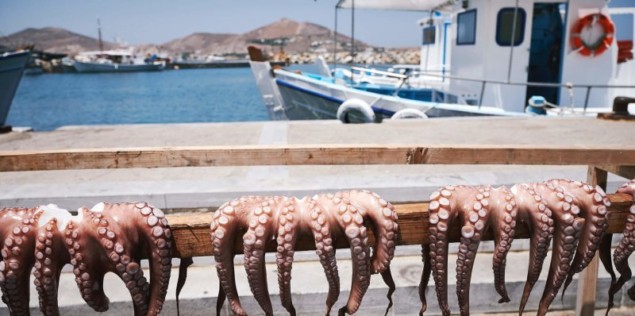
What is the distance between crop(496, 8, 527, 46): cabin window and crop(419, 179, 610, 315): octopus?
12.2m

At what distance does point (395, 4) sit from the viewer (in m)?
17.3

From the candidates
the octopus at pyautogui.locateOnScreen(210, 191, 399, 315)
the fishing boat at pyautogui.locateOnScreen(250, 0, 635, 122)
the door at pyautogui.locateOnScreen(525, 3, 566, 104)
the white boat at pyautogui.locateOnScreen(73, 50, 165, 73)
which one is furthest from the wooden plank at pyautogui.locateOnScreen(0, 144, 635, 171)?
the white boat at pyautogui.locateOnScreen(73, 50, 165, 73)

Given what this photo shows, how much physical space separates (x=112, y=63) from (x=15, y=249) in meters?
130

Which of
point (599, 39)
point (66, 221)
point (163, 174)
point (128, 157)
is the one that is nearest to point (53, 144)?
point (163, 174)

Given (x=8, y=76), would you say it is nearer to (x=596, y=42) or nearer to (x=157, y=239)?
(x=157, y=239)

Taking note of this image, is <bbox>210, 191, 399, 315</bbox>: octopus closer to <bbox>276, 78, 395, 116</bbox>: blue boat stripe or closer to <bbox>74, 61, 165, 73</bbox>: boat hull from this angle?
<bbox>276, 78, 395, 116</bbox>: blue boat stripe

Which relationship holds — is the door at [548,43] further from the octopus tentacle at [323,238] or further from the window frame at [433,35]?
the octopus tentacle at [323,238]

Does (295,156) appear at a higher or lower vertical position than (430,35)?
lower

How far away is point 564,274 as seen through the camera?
180 centimetres

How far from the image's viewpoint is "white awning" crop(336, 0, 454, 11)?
16.1 m

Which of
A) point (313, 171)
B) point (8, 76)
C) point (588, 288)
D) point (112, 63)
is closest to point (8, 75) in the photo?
point (8, 76)

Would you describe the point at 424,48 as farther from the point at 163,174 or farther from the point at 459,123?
the point at 163,174

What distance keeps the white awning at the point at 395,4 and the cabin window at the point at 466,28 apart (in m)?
1.82

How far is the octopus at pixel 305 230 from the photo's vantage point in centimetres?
155
